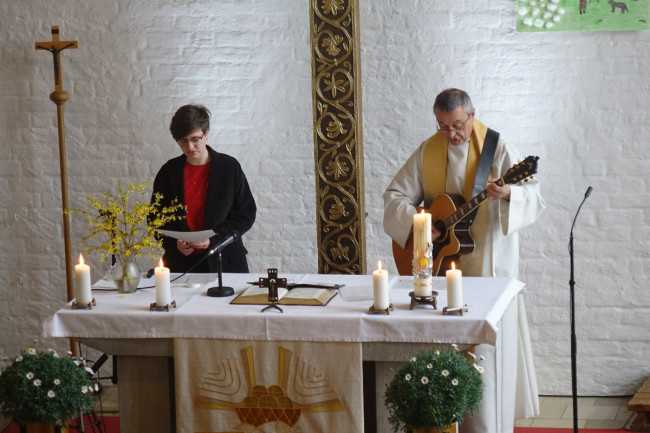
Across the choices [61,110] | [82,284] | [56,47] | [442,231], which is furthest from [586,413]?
[56,47]

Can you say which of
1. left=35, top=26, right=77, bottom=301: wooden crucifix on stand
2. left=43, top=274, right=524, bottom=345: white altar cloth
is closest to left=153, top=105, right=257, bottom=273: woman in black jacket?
left=43, top=274, right=524, bottom=345: white altar cloth

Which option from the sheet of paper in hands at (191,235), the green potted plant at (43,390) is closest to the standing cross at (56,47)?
the sheet of paper in hands at (191,235)

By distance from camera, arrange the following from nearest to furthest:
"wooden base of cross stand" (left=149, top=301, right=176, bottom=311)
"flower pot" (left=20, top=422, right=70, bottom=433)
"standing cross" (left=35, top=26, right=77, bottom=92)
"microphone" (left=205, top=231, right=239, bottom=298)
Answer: "flower pot" (left=20, top=422, right=70, bottom=433)
"wooden base of cross stand" (left=149, top=301, right=176, bottom=311)
"microphone" (left=205, top=231, right=239, bottom=298)
"standing cross" (left=35, top=26, right=77, bottom=92)

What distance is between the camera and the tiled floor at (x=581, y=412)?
6.14m

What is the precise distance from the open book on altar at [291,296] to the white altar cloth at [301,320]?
0.04 m

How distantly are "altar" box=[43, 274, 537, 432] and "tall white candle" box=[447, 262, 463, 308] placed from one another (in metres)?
0.06

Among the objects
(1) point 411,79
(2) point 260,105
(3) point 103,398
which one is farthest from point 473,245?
(3) point 103,398

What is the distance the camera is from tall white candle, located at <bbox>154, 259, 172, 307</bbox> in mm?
4891

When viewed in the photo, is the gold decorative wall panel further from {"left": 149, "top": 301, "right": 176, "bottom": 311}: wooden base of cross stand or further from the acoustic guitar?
{"left": 149, "top": 301, "right": 176, "bottom": 311}: wooden base of cross stand

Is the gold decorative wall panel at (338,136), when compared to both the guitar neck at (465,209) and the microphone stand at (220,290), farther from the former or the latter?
the microphone stand at (220,290)

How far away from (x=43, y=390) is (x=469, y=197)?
2516 mm

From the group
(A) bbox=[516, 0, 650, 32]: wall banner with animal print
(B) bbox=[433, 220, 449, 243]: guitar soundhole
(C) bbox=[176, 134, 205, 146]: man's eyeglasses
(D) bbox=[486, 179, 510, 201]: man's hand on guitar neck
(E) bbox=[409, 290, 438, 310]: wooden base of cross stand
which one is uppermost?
(A) bbox=[516, 0, 650, 32]: wall banner with animal print

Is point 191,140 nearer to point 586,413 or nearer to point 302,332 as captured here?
point 302,332

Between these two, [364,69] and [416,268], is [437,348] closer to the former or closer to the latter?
[416,268]
